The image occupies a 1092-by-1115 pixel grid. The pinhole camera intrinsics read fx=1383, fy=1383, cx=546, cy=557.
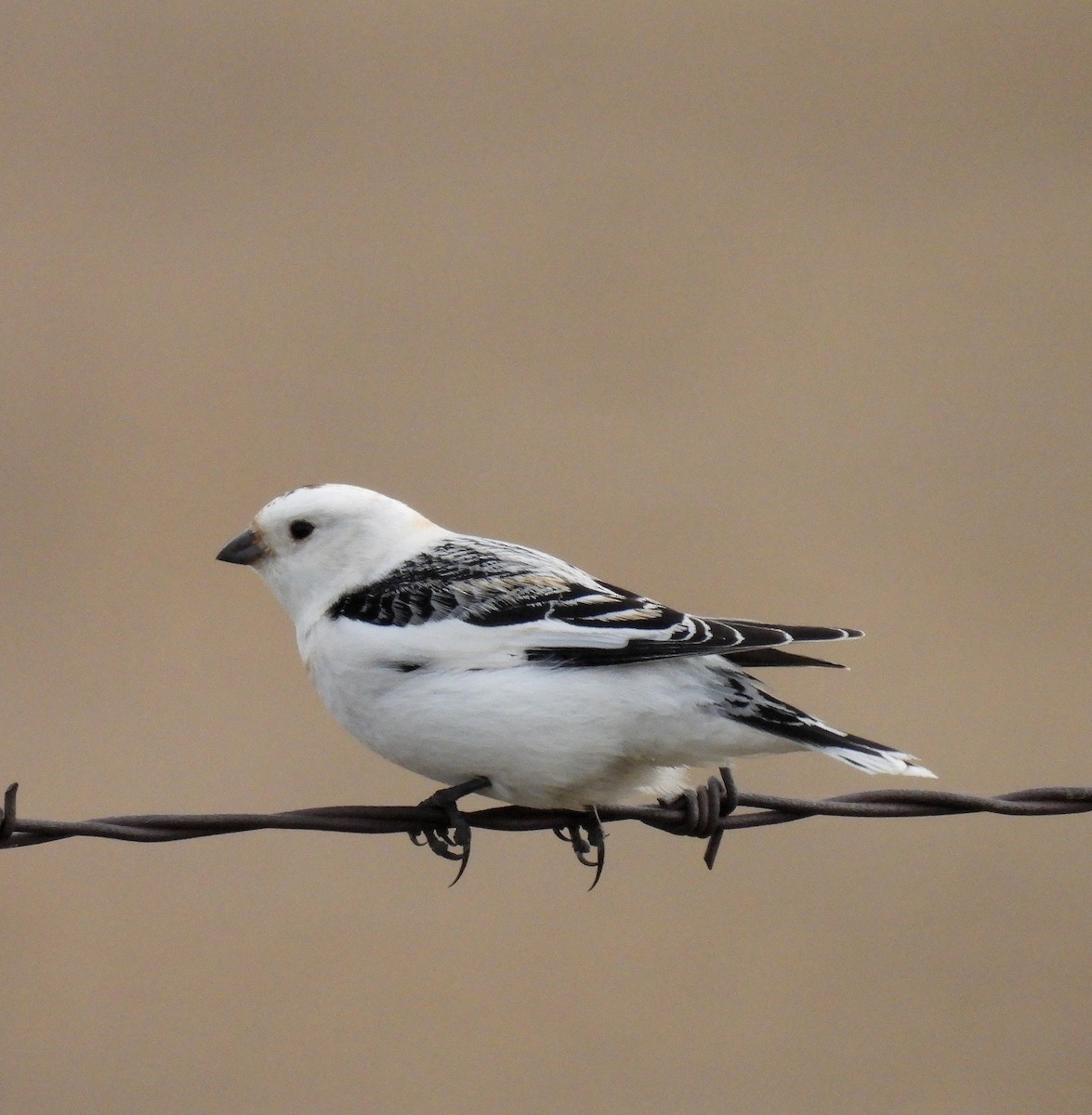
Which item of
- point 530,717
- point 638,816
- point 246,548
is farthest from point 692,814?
point 246,548

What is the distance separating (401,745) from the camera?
10.8 feet

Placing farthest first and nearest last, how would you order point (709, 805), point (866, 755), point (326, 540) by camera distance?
1. point (326, 540)
2. point (866, 755)
3. point (709, 805)

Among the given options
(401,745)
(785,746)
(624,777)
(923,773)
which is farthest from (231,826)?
(923,773)

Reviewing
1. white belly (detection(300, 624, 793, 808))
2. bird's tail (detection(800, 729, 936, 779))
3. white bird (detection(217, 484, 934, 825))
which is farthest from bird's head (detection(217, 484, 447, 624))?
bird's tail (detection(800, 729, 936, 779))

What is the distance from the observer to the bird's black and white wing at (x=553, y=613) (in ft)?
10.3

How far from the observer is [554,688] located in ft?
10.7

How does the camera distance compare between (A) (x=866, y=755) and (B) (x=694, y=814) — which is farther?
(A) (x=866, y=755)

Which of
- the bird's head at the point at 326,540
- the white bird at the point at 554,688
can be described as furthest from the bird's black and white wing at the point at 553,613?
the bird's head at the point at 326,540

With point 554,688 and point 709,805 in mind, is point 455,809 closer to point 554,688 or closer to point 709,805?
point 554,688

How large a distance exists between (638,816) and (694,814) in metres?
0.13

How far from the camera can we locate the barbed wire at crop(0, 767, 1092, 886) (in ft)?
9.17

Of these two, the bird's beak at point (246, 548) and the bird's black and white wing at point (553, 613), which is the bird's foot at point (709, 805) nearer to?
the bird's black and white wing at point (553, 613)

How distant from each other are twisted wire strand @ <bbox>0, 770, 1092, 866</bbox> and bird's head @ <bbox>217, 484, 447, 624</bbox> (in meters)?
0.84

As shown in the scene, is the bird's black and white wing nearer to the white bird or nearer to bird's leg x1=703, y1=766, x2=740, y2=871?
the white bird
